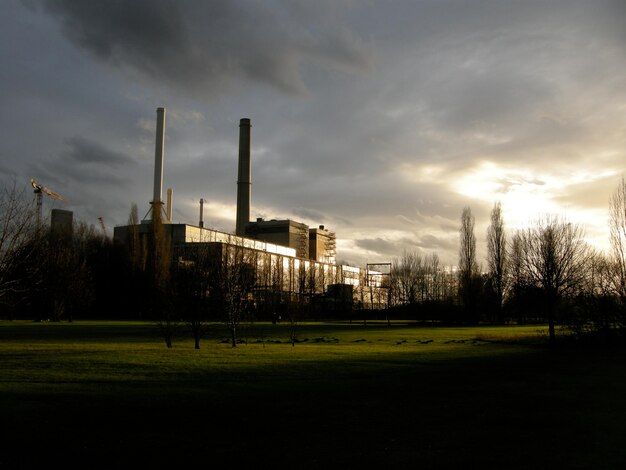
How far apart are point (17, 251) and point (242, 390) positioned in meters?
17.6

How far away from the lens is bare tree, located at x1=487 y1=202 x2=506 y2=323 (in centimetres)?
7057

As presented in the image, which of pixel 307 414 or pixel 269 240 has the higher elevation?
pixel 269 240

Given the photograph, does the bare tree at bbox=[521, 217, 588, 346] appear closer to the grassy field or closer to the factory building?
the grassy field

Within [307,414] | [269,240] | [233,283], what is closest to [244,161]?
[269,240]

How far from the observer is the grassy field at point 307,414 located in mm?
8320

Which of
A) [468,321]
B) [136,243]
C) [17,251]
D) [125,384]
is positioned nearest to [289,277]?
[136,243]

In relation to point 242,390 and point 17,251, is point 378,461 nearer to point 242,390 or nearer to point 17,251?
point 242,390

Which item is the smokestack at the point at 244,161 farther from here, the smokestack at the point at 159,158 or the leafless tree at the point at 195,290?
the leafless tree at the point at 195,290

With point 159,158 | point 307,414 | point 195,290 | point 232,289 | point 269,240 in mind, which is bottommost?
point 307,414

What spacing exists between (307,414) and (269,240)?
9940cm

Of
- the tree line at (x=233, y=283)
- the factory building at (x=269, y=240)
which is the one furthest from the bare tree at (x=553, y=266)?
the factory building at (x=269, y=240)

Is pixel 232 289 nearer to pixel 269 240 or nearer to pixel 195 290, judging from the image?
pixel 195 290

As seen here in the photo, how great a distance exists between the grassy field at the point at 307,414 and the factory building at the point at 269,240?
5729cm

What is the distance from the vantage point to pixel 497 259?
7150 centimetres
